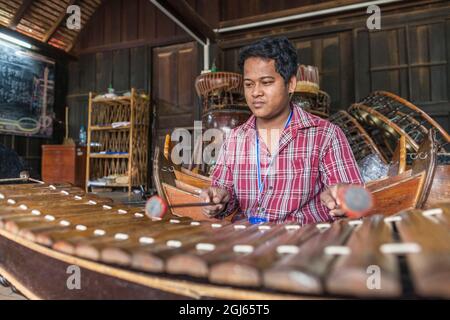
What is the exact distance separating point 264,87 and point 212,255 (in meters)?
1.04

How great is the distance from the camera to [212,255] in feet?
2.63

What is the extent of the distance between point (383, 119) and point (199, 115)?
336 cm

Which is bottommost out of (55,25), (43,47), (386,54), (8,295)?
(8,295)

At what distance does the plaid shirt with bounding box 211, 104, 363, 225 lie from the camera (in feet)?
5.33

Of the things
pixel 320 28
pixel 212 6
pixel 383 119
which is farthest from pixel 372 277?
pixel 212 6

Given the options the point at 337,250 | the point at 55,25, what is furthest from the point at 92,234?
the point at 55,25

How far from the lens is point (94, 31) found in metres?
7.05

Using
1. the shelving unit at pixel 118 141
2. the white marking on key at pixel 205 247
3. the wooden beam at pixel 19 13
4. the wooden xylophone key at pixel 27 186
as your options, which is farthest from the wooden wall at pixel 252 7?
the white marking on key at pixel 205 247

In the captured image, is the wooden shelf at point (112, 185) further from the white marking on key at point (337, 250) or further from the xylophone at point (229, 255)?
the white marking on key at point (337, 250)

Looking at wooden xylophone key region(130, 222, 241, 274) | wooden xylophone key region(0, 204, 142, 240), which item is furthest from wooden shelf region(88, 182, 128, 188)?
wooden xylophone key region(130, 222, 241, 274)

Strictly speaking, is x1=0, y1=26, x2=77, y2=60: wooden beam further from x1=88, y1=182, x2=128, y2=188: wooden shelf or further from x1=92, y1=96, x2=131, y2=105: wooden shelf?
x1=88, y1=182, x2=128, y2=188: wooden shelf

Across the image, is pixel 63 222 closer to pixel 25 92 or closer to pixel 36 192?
pixel 36 192

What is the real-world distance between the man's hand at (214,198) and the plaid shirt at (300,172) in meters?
0.12
